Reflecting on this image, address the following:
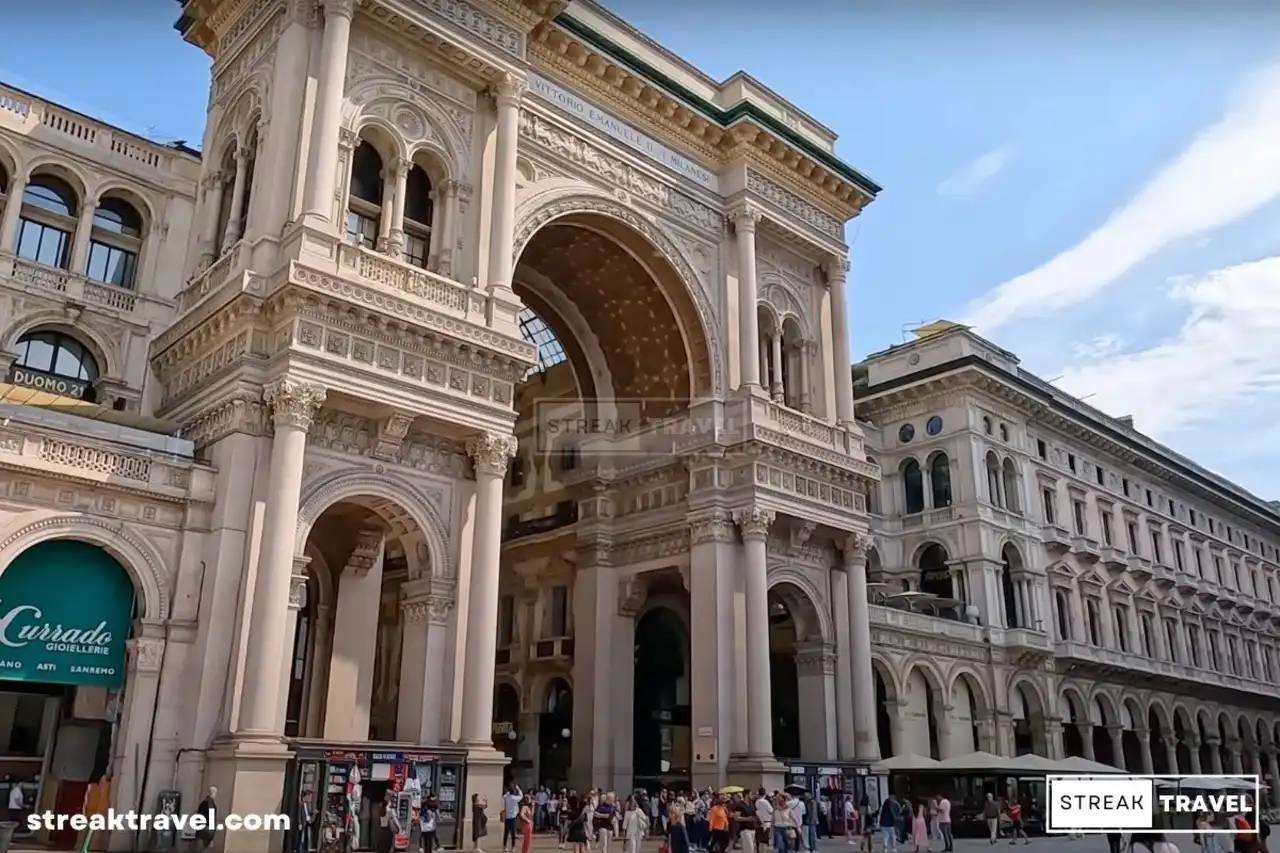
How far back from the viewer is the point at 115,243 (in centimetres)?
2680

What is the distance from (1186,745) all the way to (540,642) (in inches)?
1367

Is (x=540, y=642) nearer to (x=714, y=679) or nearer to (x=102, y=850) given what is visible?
(x=714, y=679)

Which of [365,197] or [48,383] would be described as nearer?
[365,197]

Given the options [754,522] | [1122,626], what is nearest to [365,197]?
[754,522]

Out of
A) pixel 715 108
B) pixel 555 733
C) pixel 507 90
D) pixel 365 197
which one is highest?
pixel 715 108

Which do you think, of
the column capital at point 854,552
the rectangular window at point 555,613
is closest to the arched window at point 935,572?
the column capital at point 854,552

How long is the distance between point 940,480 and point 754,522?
1876 centimetres

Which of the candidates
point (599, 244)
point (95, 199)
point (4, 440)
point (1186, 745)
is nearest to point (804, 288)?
point (599, 244)

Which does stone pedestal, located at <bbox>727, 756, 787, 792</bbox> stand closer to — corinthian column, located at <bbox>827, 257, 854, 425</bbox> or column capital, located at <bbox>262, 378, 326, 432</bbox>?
corinthian column, located at <bbox>827, 257, 854, 425</bbox>

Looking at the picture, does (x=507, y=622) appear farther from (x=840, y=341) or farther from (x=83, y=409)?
(x=83, y=409)

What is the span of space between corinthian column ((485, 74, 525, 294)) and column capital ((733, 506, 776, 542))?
8639mm

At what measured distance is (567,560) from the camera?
32.8 meters

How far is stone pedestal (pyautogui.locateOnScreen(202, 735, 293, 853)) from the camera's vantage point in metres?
17.2

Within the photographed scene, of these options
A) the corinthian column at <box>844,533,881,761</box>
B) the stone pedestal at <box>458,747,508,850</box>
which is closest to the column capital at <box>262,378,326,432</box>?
the stone pedestal at <box>458,747,508,850</box>
